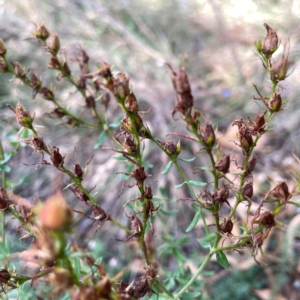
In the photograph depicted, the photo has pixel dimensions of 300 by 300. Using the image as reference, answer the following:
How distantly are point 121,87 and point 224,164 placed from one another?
1.01 ft

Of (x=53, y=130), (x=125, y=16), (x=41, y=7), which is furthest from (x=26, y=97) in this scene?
(x=125, y=16)

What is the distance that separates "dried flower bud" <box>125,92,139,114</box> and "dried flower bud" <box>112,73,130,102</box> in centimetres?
1

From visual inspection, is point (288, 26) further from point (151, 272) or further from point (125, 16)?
point (151, 272)

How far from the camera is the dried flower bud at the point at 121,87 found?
791 millimetres

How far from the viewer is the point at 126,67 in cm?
317

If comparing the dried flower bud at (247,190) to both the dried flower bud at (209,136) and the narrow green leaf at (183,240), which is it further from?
the narrow green leaf at (183,240)

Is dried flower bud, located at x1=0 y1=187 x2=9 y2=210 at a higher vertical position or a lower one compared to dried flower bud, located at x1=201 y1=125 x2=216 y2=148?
lower

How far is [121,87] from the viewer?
31.1 inches

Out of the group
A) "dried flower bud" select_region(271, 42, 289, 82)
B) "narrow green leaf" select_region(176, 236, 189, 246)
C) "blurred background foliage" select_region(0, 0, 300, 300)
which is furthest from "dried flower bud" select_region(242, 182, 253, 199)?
"blurred background foliage" select_region(0, 0, 300, 300)

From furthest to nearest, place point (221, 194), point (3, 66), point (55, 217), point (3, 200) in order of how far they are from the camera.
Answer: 1. point (3, 66)
2. point (3, 200)
3. point (221, 194)
4. point (55, 217)

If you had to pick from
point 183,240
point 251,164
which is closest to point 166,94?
point 183,240

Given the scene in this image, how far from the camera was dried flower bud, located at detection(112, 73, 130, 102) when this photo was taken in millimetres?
791

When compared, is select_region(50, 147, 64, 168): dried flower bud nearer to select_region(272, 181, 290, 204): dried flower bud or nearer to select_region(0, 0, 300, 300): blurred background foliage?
select_region(272, 181, 290, 204): dried flower bud

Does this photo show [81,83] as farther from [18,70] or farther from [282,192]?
[282,192]
